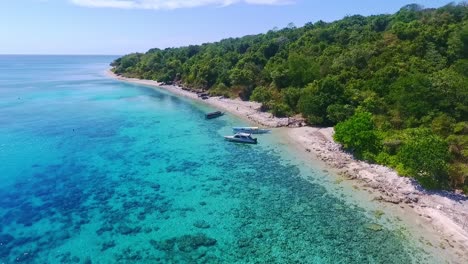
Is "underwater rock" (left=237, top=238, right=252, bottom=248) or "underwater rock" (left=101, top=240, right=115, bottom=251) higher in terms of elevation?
"underwater rock" (left=237, top=238, right=252, bottom=248)

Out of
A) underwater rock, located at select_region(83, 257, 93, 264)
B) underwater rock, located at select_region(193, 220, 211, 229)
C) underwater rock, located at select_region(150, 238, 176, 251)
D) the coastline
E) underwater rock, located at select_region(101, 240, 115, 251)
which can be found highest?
the coastline

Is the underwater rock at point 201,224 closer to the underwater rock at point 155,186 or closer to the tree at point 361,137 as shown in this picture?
the underwater rock at point 155,186

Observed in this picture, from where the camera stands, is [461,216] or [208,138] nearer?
[461,216]

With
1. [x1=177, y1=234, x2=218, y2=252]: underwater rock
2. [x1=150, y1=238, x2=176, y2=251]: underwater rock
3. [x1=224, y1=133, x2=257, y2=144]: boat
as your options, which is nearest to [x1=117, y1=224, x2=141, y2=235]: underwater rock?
[x1=150, y1=238, x2=176, y2=251]: underwater rock

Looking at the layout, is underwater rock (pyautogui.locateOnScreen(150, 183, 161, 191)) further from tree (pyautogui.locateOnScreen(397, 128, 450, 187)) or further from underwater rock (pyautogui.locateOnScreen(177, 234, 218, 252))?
tree (pyautogui.locateOnScreen(397, 128, 450, 187))

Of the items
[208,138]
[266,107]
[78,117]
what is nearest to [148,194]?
[208,138]

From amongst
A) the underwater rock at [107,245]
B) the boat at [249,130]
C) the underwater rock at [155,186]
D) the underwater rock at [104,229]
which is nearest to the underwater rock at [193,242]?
the underwater rock at [107,245]

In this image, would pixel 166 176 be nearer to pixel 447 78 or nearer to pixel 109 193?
pixel 109 193
